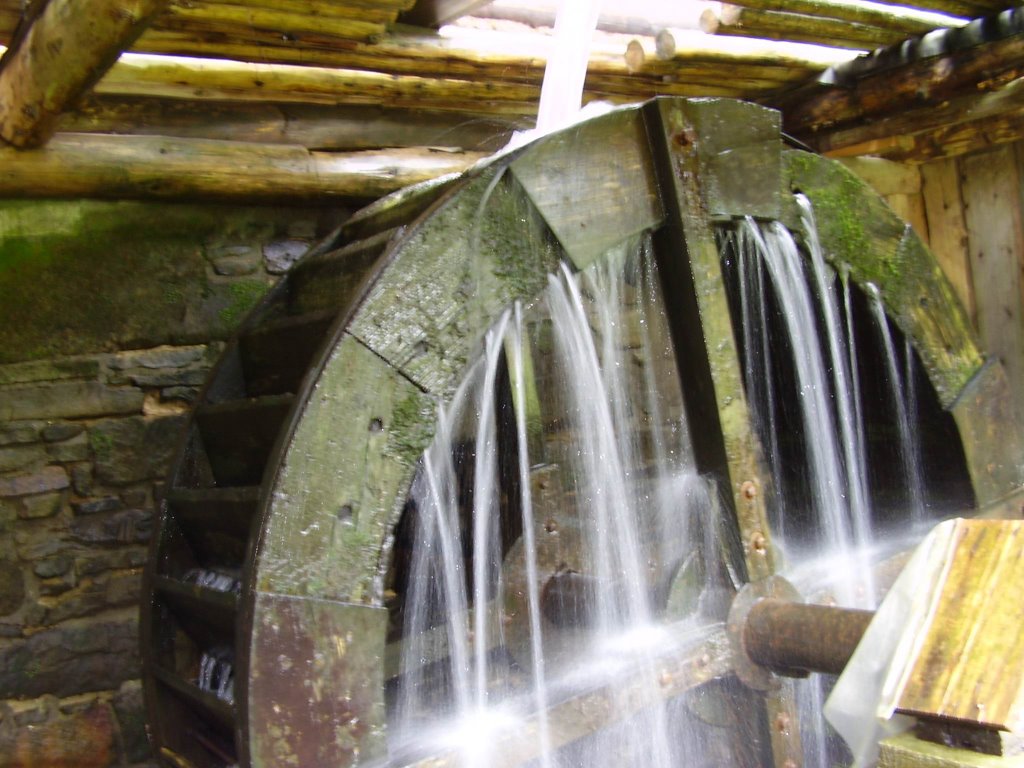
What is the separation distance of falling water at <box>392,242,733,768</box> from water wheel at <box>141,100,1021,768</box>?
0.10m

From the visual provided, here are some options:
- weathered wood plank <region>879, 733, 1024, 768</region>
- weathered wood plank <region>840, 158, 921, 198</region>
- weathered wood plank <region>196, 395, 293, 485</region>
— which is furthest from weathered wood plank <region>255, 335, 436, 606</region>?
weathered wood plank <region>840, 158, 921, 198</region>

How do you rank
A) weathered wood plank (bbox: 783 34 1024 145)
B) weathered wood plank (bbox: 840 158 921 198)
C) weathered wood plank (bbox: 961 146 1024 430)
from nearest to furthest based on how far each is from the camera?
1. weathered wood plank (bbox: 783 34 1024 145)
2. weathered wood plank (bbox: 961 146 1024 430)
3. weathered wood plank (bbox: 840 158 921 198)

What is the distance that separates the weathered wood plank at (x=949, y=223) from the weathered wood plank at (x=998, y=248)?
1.2 inches

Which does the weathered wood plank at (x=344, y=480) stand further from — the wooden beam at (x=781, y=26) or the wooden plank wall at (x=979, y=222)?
the wooden plank wall at (x=979, y=222)

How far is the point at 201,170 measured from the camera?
271 centimetres

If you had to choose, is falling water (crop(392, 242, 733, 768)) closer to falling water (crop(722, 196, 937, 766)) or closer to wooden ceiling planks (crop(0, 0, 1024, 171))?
falling water (crop(722, 196, 937, 766))

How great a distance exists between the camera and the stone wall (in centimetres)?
258

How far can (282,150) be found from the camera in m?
2.87

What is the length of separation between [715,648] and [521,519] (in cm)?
80

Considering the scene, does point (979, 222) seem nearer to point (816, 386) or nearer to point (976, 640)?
point (816, 386)

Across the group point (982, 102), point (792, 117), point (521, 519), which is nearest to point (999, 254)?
point (982, 102)

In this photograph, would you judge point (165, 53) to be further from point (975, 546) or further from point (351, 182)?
point (975, 546)

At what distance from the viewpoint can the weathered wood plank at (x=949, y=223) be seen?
160 inches

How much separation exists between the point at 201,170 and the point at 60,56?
725 millimetres
